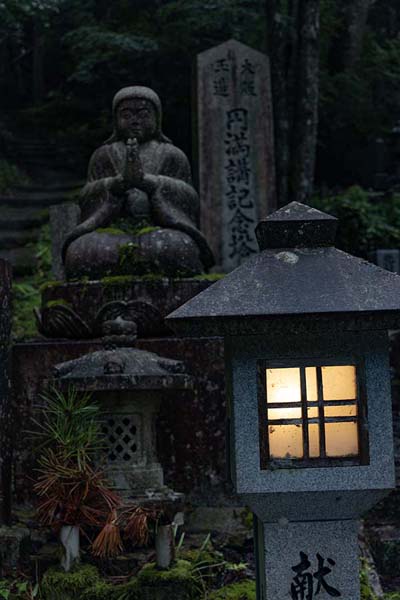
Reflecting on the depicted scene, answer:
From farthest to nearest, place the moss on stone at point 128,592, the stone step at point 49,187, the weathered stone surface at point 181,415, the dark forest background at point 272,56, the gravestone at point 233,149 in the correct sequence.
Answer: the stone step at point 49,187
the dark forest background at point 272,56
the gravestone at point 233,149
the weathered stone surface at point 181,415
the moss on stone at point 128,592

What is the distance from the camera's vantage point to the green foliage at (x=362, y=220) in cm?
1337

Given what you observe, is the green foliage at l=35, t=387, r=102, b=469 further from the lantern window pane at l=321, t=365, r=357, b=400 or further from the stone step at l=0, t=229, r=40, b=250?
the stone step at l=0, t=229, r=40, b=250

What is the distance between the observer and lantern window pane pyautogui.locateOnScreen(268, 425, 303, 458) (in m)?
3.95

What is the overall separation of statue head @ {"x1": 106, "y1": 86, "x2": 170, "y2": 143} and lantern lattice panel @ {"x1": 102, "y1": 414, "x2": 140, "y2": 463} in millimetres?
3281

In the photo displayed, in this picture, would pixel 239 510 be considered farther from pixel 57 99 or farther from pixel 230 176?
pixel 57 99

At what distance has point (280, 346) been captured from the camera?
157 inches

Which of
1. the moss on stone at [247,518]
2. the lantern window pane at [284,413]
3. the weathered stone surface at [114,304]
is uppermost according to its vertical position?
the weathered stone surface at [114,304]

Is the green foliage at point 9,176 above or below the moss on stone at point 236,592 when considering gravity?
above

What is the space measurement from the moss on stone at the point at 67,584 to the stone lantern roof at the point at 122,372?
43.2 inches

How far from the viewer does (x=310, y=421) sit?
155 inches

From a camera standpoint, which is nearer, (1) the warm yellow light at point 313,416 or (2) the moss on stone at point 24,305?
(1) the warm yellow light at point 313,416

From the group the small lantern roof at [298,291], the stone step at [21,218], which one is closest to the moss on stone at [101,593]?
the small lantern roof at [298,291]

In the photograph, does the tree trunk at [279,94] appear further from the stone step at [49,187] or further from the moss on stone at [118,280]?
the moss on stone at [118,280]

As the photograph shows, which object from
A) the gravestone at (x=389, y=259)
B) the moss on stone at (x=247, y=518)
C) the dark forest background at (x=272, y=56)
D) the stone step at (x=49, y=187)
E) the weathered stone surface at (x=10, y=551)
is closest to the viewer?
the weathered stone surface at (x=10, y=551)
